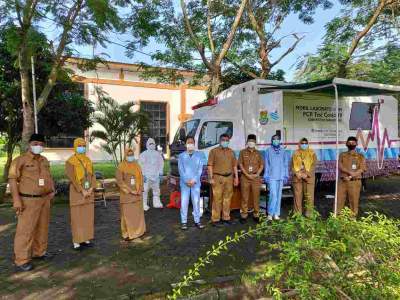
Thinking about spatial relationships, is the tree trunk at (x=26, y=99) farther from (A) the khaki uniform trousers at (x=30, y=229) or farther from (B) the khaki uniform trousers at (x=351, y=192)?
(B) the khaki uniform trousers at (x=351, y=192)

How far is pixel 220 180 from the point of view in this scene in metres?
8.11

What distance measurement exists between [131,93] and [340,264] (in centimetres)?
2527

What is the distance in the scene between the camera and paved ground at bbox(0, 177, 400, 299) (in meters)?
4.67

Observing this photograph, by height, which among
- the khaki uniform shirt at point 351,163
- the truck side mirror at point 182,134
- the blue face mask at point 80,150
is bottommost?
the khaki uniform shirt at point 351,163

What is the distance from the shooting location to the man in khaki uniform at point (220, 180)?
26.6ft

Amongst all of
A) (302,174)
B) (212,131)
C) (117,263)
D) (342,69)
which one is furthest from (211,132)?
(342,69)

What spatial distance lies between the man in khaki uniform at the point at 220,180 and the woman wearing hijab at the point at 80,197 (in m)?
2.54

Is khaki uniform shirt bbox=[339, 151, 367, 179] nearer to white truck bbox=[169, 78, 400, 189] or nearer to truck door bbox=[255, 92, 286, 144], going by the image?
white truck bbox=[169, 78, 400, 189]

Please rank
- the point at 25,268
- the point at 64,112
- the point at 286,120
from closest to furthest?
the point at 25,268 < the point at 286,120 < the point at 64,112

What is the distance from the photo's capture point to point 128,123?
47.6 feet

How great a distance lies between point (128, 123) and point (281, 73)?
664cm

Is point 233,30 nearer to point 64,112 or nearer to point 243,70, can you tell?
point 243,70

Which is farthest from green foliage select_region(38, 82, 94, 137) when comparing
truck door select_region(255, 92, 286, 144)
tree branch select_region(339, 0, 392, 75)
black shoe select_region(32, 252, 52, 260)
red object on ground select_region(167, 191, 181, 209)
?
tree branch select_region(339, 0, 392, 75)

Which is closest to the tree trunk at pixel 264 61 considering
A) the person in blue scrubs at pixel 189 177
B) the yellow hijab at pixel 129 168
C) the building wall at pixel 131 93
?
the person in blue scrubs at pixel 189 177
